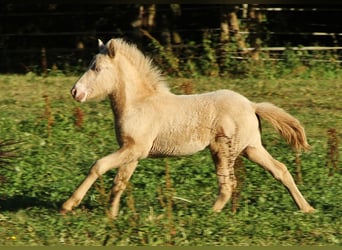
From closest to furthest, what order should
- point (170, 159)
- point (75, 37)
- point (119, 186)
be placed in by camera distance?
point (119, 186), point (170, 159), point (75, 37)

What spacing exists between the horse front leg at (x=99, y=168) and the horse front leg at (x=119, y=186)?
0.19 metres

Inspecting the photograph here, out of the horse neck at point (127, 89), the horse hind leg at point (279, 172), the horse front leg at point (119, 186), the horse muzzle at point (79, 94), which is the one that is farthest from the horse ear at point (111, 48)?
the horse hind leg at point (279, 172)

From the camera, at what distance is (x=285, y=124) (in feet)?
27.4

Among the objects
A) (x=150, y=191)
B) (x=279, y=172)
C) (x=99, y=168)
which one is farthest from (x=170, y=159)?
(x=99, y=168)

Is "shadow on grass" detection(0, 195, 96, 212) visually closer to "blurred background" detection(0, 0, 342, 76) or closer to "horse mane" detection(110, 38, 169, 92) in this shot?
"horse mane" detection(110, 38, 169, 92)

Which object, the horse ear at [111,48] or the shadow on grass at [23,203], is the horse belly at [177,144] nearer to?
the horse ear at [111,48]

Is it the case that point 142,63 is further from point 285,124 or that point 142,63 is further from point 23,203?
point 23,203

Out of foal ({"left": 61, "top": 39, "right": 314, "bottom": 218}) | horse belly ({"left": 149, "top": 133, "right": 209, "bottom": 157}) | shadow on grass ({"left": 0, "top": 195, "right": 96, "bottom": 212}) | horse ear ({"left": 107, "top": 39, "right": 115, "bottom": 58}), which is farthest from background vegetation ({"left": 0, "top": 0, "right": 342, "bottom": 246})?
horse ear ({"left": 107, "top": 39, "right": 115, "bottom": 58})

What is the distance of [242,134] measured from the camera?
8.06 m

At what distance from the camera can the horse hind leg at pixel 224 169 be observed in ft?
26.2

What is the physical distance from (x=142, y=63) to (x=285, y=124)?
1.43 metres

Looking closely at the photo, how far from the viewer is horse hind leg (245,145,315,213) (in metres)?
8.05

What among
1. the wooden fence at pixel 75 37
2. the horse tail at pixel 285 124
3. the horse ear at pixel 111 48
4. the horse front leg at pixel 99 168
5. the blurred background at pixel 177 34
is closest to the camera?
the horse front leg at pixel 99 168

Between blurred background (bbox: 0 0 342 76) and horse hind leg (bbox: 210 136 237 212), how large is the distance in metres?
8.12
